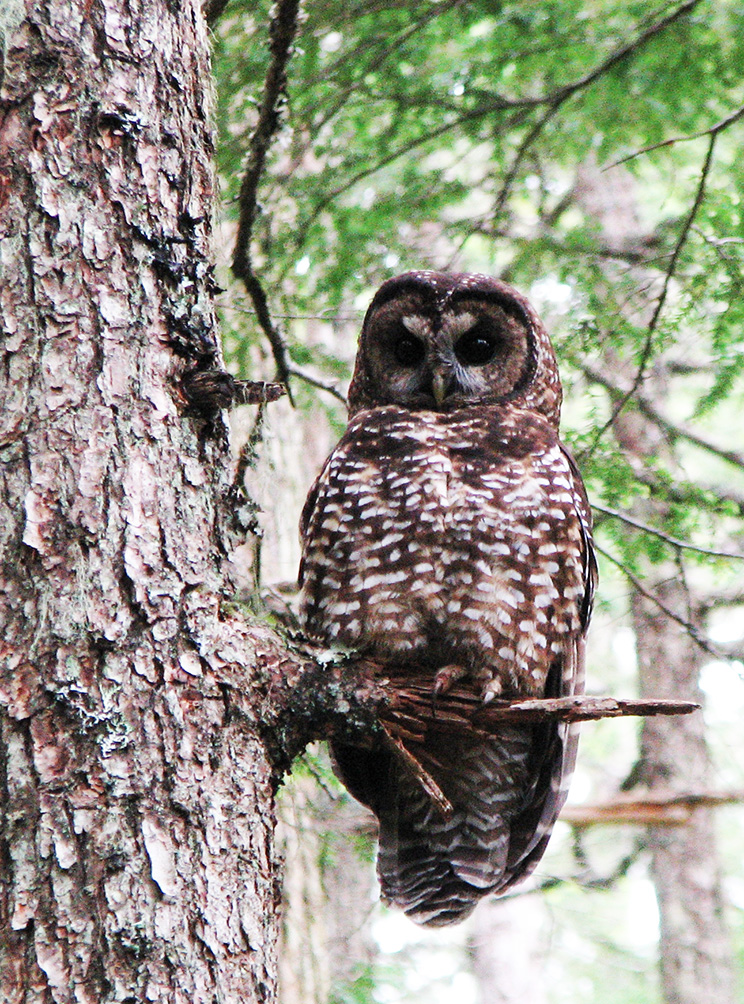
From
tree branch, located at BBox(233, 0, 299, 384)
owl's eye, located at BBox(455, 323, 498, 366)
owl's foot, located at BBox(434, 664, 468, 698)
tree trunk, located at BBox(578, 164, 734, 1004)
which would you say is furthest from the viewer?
tree trunk, located at BBox(578, 164, 734, 1004)

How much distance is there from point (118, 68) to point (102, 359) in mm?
736

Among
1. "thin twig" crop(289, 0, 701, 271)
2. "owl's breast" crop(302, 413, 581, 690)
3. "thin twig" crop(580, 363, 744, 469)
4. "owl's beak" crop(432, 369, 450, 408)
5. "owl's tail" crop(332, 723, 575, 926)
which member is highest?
"thin twig" crop(289, 0, 701, 271)

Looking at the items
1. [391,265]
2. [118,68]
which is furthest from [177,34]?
[391,265]

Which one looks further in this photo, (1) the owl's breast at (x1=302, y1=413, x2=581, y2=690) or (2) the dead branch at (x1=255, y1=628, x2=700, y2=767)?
(1) the owl's breast at (x1=302, y1=413, x2=581, y2=690)

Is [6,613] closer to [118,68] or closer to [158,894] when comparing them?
[158,894]

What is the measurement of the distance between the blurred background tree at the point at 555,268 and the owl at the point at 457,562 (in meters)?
0.28

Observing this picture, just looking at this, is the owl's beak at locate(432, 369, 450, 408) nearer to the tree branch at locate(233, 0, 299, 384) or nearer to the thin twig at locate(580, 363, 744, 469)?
the tree branch at locate(233, 0, 299, 384)

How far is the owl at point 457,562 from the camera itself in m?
2.98

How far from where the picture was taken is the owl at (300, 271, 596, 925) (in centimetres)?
298

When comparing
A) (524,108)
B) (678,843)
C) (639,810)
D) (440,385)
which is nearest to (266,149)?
(440,385)

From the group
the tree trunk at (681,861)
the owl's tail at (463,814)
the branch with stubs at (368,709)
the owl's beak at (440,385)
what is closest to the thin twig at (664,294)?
the owl's beak at (440,385)

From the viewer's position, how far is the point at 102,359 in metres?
2.23

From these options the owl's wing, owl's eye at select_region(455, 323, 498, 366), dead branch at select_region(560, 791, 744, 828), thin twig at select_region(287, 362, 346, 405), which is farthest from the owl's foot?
dead branch at select_region(560, 791, 744, 828)

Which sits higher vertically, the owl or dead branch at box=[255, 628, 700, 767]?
the owl
